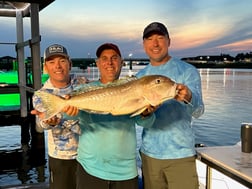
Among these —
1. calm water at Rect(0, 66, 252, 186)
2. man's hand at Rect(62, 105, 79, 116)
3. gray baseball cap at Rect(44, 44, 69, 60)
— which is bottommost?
calm water at Rect(0, 66, 252, 186)

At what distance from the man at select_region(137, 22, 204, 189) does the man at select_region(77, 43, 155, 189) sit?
21 cm

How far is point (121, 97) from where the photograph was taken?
2.77 metres

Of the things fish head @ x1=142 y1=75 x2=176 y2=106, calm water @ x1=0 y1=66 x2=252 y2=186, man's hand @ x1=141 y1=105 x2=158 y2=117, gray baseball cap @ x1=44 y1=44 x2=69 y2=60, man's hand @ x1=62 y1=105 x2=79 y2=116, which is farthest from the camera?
calm water @ x1=0 y1=66 x2=252 y2=186

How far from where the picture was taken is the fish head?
8.59 feet

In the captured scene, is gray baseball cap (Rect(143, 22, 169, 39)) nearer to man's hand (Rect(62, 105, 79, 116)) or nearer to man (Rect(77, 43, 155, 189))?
man (Rect(77, 43, 155, 189))

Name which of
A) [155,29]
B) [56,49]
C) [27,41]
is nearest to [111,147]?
[155,29]

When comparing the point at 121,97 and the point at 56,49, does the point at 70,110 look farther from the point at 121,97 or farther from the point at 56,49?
the point at 56,49

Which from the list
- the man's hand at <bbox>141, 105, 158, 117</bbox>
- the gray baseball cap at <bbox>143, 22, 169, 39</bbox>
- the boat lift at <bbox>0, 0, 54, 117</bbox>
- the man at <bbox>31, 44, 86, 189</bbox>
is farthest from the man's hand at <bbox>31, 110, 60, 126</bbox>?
the boat lift at <bbox>0, 0, 54, 117</bbox>

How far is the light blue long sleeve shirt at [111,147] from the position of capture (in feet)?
9.66

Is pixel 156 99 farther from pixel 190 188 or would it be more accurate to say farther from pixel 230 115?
pixel 230 115

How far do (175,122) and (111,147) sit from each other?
0.65 meters

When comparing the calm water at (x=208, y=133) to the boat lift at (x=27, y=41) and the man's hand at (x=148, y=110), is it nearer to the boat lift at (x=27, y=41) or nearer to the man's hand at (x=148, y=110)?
the boat lift at (x=27, y=41)

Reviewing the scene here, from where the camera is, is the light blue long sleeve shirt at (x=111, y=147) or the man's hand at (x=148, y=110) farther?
the light blue long sleeve shirt at (x=111, y=147)

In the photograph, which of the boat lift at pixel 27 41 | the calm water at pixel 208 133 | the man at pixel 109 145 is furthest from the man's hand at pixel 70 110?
the boat lift at pixel 27 41
